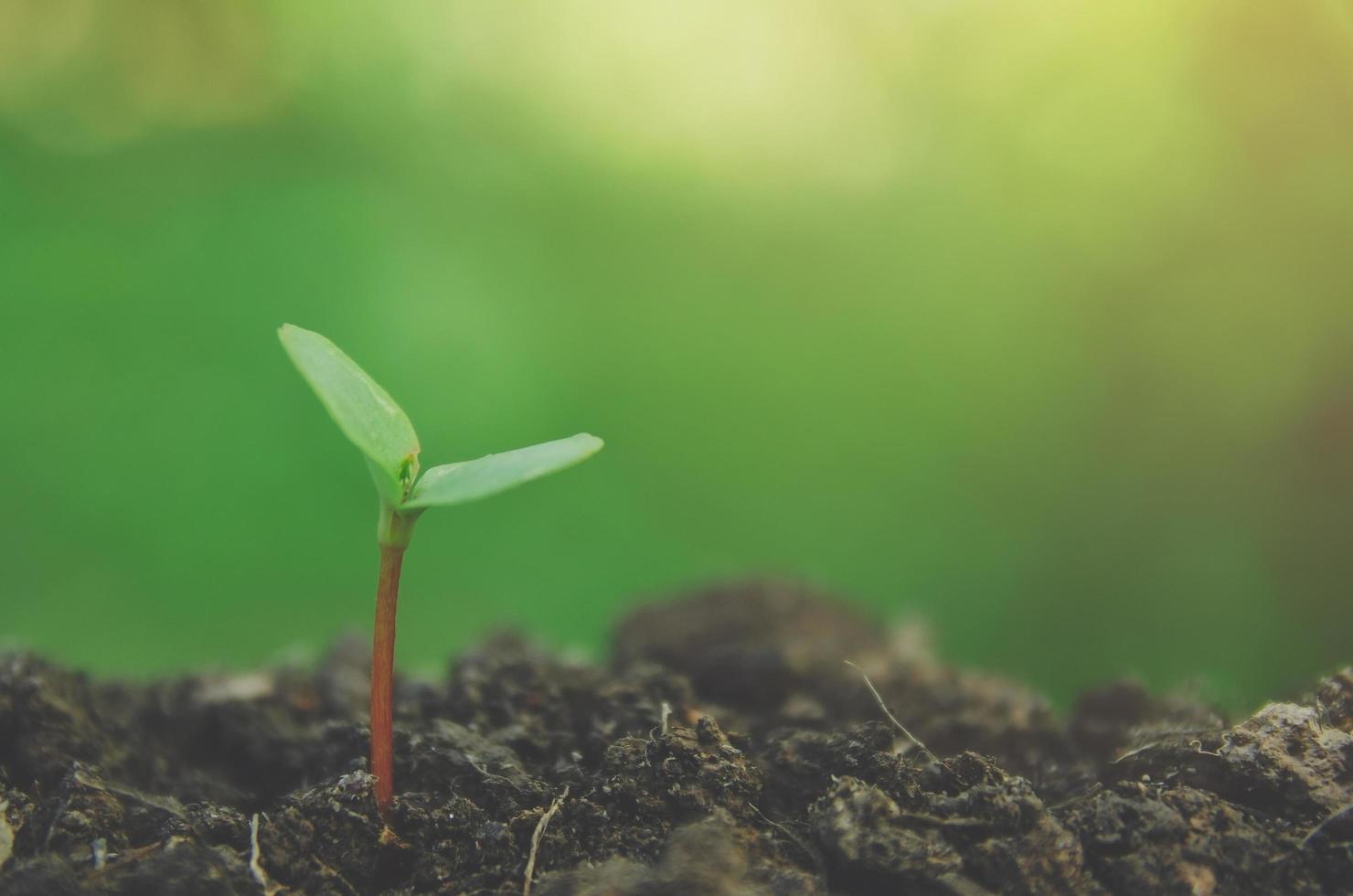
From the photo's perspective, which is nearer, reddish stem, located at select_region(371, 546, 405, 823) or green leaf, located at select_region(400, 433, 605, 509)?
green leaf, located at select_region(400, 433, 605, 509)

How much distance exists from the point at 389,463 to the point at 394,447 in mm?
12

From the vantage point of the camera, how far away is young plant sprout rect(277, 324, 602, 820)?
64cm

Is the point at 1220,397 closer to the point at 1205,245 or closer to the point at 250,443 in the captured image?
the point at 1205,245

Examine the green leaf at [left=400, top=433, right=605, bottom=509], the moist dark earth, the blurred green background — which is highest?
the blurred green background

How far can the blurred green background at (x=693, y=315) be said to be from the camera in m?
2.49

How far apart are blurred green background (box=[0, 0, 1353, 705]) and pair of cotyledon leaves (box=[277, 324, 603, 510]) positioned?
5.62 feet

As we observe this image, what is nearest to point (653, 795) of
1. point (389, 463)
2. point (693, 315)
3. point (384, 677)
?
Result: point (384, 677)

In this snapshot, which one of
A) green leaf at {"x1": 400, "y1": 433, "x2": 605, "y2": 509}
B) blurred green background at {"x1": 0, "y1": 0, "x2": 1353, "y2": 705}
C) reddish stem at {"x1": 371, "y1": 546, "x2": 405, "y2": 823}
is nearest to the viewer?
green leaf at {"x1": 400, "y1": 433, "x2": 605, "y2": 509}

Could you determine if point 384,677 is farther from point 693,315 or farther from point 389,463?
point 693,315

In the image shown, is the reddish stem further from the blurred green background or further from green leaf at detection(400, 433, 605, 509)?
the blurred green background

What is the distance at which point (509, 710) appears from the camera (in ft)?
3.27

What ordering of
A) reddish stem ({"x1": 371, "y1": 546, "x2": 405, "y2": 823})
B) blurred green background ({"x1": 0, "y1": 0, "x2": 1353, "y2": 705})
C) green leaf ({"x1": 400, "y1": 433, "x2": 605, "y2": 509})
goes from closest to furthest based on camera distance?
green leaf ({"x1": 400, "y1": 433, "x2": 605, "y2": 509}), reddish stem ({"x1": 371, "y1": 546, "x2": 405, "y2": 823}), blurred green background ({"x1": 0, "y1": 0, "x2": 1353, "y2": 705})

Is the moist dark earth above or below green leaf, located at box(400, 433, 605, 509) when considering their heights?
below

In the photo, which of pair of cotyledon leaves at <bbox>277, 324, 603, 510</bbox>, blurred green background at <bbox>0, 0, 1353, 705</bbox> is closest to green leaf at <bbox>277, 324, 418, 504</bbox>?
pair of cotyledon leaves at <bbox>277, 324, 603, 510</bbox>
